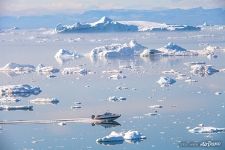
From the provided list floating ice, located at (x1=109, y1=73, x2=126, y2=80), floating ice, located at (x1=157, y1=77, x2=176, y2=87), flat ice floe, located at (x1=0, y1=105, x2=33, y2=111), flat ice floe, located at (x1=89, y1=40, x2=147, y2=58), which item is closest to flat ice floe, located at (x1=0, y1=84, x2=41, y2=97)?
flat ice floe, located at (x1=0, y1=105, x2=33, y2=111)

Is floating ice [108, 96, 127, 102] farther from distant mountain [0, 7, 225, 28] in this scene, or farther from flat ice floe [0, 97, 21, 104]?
distant mountain [0, 7, 225, 28]

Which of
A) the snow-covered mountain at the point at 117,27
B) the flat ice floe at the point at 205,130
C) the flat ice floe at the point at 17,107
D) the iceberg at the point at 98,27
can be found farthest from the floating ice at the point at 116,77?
the iceberg at the point at 98,27

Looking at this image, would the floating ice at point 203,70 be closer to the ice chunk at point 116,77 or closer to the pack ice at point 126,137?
the ice chunk at point 116,77

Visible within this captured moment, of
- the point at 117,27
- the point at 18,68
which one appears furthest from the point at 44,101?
the point at 117,27

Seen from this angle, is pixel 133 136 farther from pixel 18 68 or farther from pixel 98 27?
pixel 98 27

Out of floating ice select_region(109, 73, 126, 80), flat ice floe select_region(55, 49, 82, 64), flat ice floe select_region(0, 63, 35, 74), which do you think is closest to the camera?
floating ice select_region(109, 73, 126, 80)
